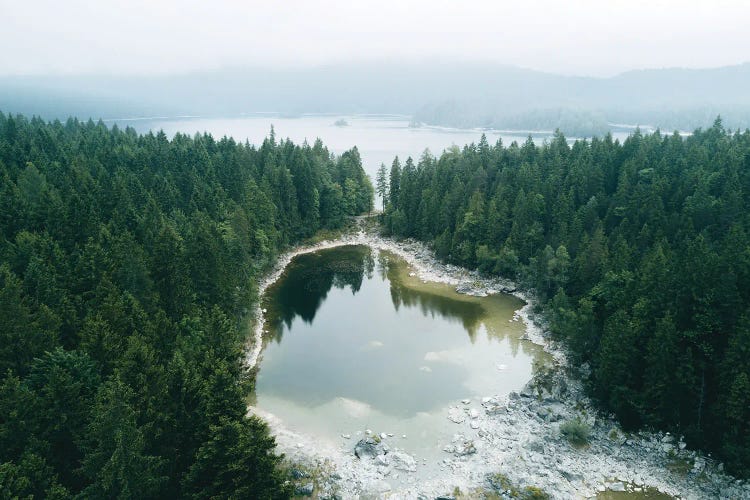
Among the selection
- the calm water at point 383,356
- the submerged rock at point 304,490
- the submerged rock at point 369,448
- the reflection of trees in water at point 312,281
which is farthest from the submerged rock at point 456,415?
the reflection of trees in water at point 312,281

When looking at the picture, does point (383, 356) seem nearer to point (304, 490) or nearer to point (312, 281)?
point (304, 490)

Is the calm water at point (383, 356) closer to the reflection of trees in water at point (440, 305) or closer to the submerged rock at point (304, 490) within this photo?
the reflection of trees in water at point (440, 305)

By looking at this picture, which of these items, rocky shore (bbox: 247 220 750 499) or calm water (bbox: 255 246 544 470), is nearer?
rocky shore (bbox: 247 220 750 499)

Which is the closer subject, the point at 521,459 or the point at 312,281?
the point at 521,459

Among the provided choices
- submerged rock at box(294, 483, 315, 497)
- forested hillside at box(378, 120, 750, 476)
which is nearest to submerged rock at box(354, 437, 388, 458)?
submerged rock at box(294, 483, 315, 497)

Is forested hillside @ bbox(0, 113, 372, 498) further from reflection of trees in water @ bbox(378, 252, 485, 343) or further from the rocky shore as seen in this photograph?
reflection of trees in water @ bbox(378, 252, 485, 343)

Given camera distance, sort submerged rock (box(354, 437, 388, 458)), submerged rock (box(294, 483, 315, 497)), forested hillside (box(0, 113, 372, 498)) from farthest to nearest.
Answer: submerged rock (box(354, 437, 388, 458)), submerged rock (box(294, 483, 315, 497)), forested hillside (box(0, 113, 372, 498))

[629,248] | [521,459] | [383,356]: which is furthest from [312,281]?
[521,459]
